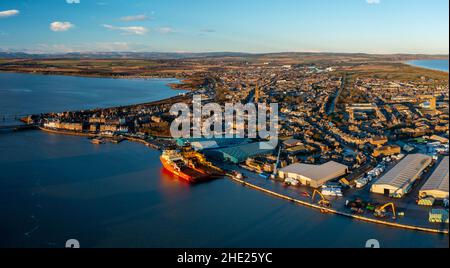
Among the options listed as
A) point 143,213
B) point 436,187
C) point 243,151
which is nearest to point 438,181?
point 436,187

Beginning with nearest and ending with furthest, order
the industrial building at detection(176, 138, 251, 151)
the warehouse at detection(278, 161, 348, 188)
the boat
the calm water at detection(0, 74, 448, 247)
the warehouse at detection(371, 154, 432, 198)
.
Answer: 1. the calm water at detection(0, 74, 448, 247)
2. the warehouse at detection(371, 154, 432, 198)
3. the warehouse at detection(278, 161, 348, 188)
4. the industrial building at detection(176, 138, 251, 151)
5. the boat

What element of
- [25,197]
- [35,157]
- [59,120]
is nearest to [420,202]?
[25,197]

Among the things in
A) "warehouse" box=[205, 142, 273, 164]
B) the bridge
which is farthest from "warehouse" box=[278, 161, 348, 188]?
the bridge

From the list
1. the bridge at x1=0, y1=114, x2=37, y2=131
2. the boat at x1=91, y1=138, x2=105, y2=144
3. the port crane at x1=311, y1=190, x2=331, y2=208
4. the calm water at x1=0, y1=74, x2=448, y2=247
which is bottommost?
the calm water at x1=0, y1=74, x2=448, y2=247

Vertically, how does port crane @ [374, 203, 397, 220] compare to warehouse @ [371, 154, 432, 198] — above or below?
below

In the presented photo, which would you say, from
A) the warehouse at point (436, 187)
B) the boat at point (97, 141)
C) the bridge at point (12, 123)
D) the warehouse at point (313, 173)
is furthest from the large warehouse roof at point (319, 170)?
the bridge at point (12, 123)

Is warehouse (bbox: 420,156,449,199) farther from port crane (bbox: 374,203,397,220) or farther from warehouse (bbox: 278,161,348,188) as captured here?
warehouse (bbox: 278,161,348,188)
